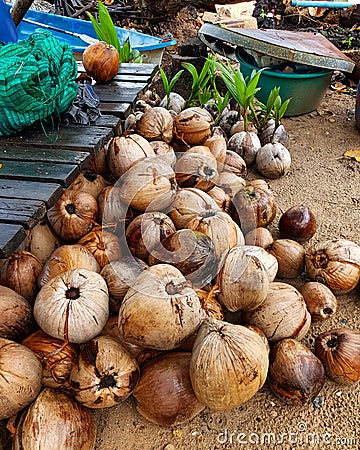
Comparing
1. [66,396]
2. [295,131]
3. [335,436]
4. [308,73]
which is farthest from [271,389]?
[308,73]

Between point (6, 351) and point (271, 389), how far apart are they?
1.24 meters

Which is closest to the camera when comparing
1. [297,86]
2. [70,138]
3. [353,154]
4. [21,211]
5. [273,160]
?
[21,211]

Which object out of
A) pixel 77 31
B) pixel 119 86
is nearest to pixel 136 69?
pixel 119 86

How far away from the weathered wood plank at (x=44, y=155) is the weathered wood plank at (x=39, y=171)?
0.04m

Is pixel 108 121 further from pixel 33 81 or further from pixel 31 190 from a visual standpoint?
pixel 31 190

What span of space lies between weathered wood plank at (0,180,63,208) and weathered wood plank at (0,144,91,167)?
23 centimetres

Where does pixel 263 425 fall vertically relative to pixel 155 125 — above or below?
below

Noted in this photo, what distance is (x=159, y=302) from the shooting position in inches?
76.4

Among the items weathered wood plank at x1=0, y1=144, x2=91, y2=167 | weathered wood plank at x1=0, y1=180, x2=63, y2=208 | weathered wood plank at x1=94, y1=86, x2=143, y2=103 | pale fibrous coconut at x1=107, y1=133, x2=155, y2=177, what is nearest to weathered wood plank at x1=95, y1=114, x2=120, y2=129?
pale fibrous coconut at x1=107, y1=133, x2=155, y2=177

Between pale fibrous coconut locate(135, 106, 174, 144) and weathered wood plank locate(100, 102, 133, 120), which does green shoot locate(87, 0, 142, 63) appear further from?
weathered wood plank locate(100, 102, 133, 120)

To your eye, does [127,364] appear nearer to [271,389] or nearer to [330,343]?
[271,389]

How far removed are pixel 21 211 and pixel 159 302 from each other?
742mm

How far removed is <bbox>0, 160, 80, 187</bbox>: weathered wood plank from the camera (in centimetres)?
227

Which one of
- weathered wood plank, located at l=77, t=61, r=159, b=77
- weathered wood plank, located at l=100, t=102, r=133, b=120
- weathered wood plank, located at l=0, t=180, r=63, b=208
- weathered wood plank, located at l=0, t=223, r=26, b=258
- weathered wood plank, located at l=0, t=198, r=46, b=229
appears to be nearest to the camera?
weathered wood plank, located at l=0, t=223, r=26, b=258
